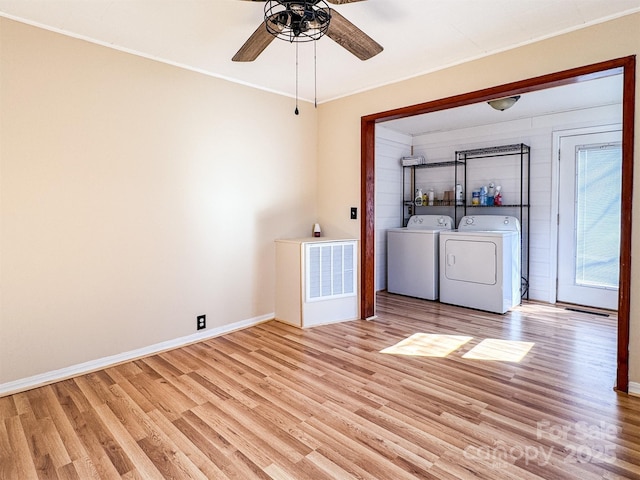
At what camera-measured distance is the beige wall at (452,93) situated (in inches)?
90.0

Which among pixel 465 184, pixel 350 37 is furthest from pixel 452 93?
pixel 465 184

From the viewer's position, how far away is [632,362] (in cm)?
229

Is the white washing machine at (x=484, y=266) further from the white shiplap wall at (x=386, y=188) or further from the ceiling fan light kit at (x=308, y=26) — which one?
the ceiling fan light kit at (x=308, y=26)

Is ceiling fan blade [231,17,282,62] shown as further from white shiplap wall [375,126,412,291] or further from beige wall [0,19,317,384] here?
white shiplap wall [375,126,412,291]

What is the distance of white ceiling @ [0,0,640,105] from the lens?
2.22 meters

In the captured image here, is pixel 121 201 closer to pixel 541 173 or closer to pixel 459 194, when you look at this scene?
pixel 459 194

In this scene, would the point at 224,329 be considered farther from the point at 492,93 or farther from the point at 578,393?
the point at 492,93

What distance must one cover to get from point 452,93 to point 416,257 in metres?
2.21

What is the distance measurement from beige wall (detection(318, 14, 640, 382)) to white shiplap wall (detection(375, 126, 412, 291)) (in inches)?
44.3

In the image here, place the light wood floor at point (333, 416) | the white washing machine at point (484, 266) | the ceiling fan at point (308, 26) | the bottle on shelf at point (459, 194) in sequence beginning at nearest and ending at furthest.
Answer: the light wood floor at point (333, 416) < the ceiling fan at point (308, 26) < the white washing machine at point (484, 266) < the bottle on shelf at point (459, 194)

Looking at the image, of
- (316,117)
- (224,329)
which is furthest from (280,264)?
(316,117)

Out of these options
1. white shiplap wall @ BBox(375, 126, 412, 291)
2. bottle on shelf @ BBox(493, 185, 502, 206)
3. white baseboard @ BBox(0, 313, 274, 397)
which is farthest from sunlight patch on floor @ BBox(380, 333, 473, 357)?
bottle on shelf @ BBox(493, 185, 502, 206)

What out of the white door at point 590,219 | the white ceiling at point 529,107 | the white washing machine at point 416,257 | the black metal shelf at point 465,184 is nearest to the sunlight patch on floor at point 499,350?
the white washing machine at point 416,257

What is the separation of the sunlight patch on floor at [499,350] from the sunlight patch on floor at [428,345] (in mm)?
145
